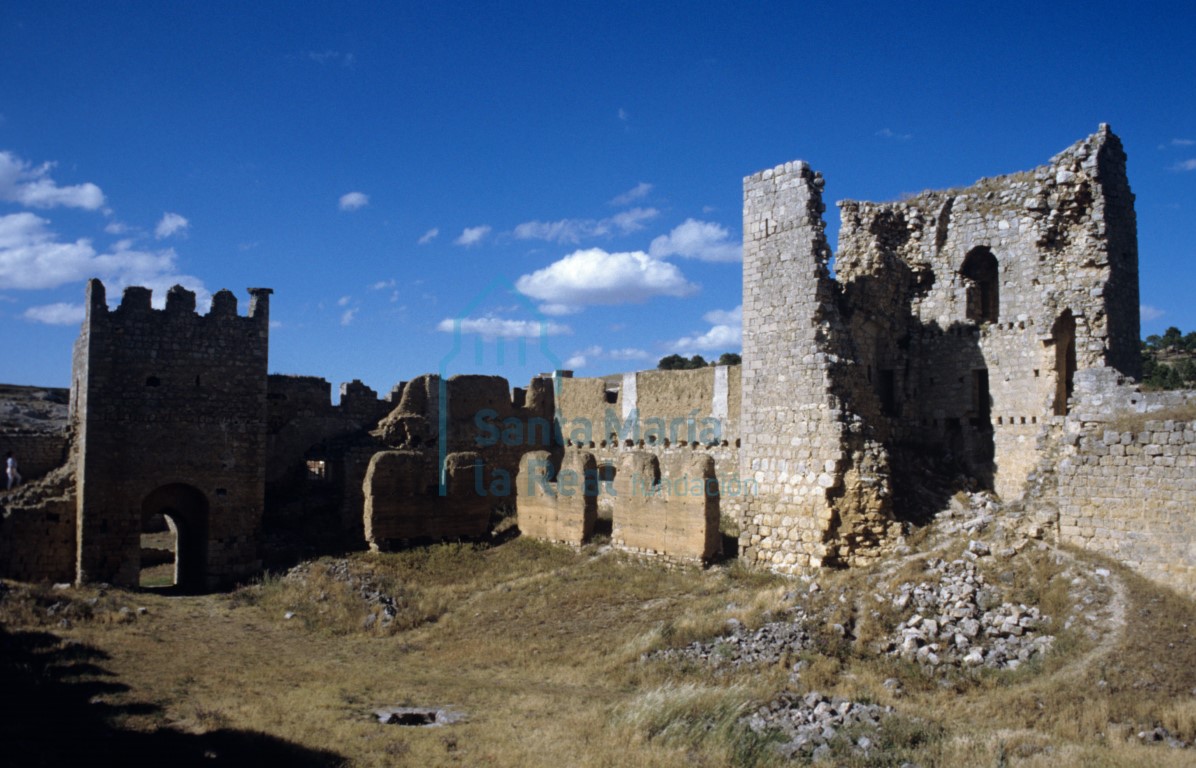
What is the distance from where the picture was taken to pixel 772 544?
13.4 metres

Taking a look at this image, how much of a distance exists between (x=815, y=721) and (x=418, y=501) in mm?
11158

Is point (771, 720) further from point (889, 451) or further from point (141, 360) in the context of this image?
point (141, 360)

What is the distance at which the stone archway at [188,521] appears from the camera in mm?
18094

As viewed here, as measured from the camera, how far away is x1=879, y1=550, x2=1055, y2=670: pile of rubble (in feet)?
30.4

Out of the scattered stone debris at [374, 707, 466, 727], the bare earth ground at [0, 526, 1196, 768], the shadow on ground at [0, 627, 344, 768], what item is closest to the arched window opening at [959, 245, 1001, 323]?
the bare earth ground at [0, 526, 1196, 768]

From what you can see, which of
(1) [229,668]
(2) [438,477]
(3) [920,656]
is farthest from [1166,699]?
(2) [438,477]

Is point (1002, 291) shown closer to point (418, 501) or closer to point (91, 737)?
point (418, 501)

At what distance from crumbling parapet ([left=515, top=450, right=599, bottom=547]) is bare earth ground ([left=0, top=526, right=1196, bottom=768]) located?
0.76 meters

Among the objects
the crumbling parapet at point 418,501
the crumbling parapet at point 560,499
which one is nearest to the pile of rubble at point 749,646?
the crumbling parapet at point 560,499

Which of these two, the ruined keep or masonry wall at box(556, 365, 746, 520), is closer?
the ruined keep

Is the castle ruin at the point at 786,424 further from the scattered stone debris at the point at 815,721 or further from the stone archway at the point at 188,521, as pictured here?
the scattered stone debris at the point at 815,721

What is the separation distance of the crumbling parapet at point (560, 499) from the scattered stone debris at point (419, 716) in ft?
21.6

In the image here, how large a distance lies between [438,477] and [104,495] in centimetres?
630

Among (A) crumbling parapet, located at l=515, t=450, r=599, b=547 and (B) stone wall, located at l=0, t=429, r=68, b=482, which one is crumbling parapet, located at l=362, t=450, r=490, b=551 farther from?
(B) stone wall, located at l=0, t=429, r=68, b=482
